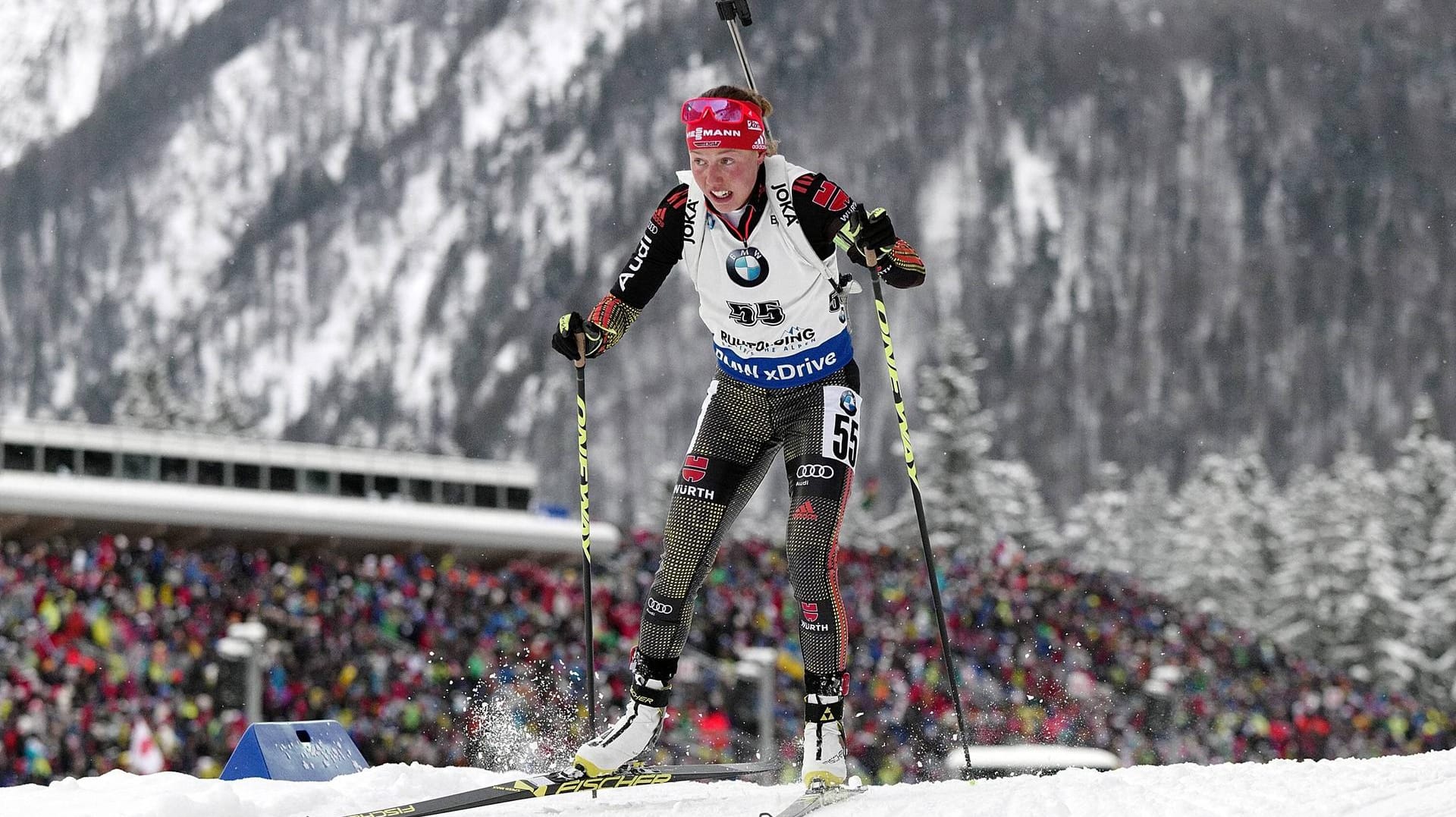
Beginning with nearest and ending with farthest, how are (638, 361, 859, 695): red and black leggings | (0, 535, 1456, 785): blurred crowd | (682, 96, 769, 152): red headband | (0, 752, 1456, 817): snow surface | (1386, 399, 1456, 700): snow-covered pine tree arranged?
1. (0, 752, 1456, 817): snow surface
2. (682, 96, 769, 152): red headband
3. (638, 361, 859, 695): red and black leggings
4. (0, 535, 1456, 785): blurred crowd
5. (1386, 399, 1456, 700): snow-covered pine tree

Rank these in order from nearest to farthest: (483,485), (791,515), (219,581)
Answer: (791,515), (219,581), (483,485)

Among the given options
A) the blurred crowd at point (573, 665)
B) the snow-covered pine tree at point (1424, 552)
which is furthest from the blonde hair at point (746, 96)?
the snow-covered pine tree at point (1424, 552)

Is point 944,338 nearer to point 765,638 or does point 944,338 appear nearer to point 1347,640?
point 1347,640

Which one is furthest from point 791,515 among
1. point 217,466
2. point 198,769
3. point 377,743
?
point 217,466

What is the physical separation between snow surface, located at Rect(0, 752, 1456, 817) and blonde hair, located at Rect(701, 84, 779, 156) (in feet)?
7.23

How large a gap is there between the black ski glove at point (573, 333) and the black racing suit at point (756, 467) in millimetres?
49

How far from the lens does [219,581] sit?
63.4 ft

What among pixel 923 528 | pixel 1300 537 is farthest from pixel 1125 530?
pixel 923 528

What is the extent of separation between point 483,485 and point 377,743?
1869cm

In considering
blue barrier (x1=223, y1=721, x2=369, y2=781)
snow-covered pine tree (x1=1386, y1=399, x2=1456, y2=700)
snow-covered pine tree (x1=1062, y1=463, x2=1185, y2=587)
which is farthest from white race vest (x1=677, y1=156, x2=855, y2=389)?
snow-covered pine tree (x1=1062, y1=463, x2=1185, y2=587)

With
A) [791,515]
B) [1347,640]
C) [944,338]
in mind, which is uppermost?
[944,338]

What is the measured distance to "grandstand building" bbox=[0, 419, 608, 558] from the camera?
2730cm

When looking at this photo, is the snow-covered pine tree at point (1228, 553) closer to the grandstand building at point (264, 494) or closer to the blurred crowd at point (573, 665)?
the blurred crowd at point (573, 665)

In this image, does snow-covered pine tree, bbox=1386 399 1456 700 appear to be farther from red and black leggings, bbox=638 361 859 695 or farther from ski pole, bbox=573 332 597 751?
red and black leggings, bbox=638 361 859 695
